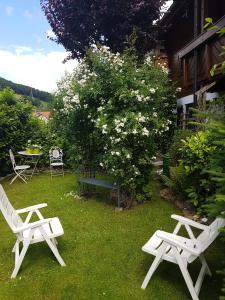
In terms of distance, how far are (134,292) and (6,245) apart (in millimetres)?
2461

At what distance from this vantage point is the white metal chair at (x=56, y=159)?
34.6 feet

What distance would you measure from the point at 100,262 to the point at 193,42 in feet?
26.1

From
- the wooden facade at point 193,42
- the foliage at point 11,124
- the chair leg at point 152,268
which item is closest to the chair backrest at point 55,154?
the foliage at point 11,124

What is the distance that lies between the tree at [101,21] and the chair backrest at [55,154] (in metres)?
4.18

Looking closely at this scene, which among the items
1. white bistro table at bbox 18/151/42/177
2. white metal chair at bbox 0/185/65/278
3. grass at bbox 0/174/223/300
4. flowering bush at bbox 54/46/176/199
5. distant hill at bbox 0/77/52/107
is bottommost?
grass at bbox 0/174/223/300

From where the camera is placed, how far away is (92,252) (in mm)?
4496

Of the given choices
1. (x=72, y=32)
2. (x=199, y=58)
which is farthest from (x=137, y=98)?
(x=72, y=32)

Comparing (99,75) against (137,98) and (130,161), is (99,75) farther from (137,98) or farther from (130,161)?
(130,161)

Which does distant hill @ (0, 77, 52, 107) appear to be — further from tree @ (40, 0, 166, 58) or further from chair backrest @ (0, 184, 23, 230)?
chair backrest @ (0, 184, 23, 230)

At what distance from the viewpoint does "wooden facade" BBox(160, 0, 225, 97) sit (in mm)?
8688

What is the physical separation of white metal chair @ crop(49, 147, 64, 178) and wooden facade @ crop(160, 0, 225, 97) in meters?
5.35

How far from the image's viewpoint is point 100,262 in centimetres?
420

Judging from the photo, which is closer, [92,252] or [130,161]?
[92,252]

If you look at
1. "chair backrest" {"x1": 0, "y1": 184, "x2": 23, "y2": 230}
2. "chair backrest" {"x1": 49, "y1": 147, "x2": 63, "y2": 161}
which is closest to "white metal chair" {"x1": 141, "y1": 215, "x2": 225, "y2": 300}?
"chair backrest" {"x1": 0, "y1": 184, "x2": 23, "y2": 230}
